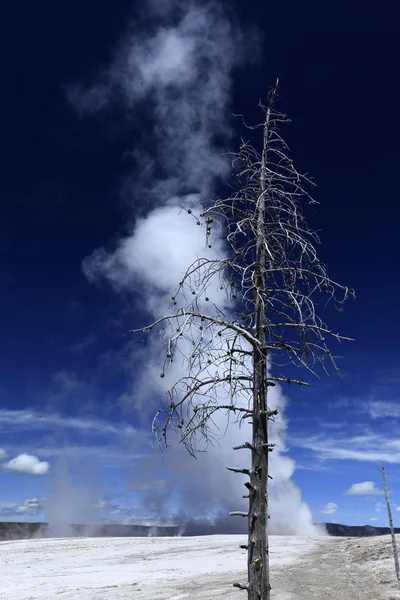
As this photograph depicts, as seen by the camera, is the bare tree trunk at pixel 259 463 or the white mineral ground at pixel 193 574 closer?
the bare tree trunk at pixel 259 463

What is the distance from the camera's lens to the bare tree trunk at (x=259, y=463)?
7.28 meters

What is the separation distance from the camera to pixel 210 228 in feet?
29.3

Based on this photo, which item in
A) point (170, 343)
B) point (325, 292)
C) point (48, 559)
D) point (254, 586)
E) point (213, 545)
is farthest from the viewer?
point (213, 545)

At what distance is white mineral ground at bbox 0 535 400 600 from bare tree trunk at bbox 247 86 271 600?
13.5 metres

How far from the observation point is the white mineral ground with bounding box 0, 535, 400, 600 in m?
20.6

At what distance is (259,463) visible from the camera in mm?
7766

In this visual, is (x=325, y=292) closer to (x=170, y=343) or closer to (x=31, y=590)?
(x=170, y=343)

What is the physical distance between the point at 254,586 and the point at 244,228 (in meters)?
5.94

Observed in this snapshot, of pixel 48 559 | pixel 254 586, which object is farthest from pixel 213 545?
pixel 254 586

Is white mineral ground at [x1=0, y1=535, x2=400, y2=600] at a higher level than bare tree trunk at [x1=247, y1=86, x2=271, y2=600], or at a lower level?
lower

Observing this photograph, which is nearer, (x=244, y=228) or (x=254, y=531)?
(x=254, y=531)

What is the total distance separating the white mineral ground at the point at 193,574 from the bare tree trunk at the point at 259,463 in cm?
1348

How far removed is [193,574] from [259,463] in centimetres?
2342

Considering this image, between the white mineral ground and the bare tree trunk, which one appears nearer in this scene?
the bare tree trunk
